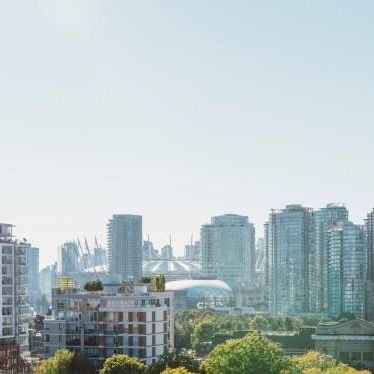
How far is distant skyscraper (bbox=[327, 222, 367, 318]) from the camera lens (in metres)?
171

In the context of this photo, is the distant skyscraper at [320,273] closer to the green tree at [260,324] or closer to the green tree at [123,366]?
the green tree at [260,324]

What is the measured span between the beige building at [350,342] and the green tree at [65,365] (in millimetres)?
30461

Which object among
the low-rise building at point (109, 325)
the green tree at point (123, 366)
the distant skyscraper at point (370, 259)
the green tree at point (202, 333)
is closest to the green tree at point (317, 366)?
the green tree at point (123, 366)

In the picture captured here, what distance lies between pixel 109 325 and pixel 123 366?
8.16 m

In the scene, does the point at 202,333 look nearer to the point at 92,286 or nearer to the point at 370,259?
the point at 92,286

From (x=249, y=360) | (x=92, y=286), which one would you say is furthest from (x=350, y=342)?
(x=249, y=360)

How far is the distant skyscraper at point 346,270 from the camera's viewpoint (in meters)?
171

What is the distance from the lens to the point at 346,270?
17388cm

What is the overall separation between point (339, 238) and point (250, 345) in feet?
372

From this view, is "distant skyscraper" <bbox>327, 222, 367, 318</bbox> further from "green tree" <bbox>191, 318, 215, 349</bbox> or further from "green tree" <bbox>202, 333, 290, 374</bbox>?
"green tree" <bbox>202, 333, 290, 374</bbox>

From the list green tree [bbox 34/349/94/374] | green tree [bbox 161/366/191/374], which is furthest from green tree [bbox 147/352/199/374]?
green tree [bbox 34/349/94/374]

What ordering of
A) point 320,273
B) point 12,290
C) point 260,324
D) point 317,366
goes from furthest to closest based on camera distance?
point 320,273 → point 260,324 → point 12,290 → point 317,366

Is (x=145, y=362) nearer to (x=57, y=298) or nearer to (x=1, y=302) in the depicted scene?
(x=57, y=298)

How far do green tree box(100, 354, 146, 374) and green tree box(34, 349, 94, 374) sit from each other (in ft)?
13.3
